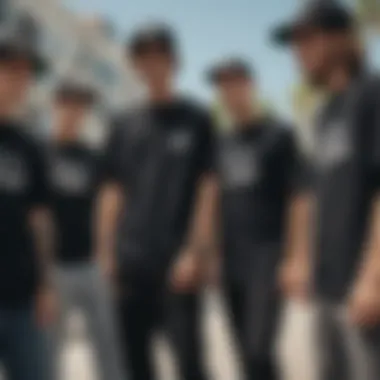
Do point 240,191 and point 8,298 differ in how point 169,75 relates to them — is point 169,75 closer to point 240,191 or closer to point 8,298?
point 240,191

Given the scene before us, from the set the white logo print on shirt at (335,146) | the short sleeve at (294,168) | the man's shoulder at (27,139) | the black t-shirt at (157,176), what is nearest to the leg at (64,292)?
the black t-shirt at (157,176)

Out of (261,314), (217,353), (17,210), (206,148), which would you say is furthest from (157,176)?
(217,353)

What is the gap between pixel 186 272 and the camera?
3.58m

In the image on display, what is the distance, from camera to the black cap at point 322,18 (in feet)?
9.92

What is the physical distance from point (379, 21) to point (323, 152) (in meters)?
11.8

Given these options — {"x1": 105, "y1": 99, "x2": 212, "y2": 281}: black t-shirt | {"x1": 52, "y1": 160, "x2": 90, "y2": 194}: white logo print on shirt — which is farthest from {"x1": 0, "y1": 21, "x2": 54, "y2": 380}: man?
{"x1": 52, "y1": 160, "x2": 90, "y2": 194}: white logo print on shirt

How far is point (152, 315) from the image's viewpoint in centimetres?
368

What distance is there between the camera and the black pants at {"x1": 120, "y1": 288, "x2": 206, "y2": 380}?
12.0ft

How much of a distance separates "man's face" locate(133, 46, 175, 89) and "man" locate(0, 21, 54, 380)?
0.55 metres

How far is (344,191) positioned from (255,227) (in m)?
1.03

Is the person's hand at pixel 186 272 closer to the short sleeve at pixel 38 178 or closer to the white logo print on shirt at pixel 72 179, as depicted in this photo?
the short sleeve at pixel 38 178

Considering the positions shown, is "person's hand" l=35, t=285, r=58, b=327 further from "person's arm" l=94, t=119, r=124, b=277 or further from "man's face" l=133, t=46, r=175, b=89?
"man's face" l=133, t=46, r=175, b=89

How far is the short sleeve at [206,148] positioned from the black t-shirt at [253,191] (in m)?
0.07

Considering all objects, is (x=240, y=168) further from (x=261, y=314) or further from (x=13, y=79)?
(x=13, y=79)
